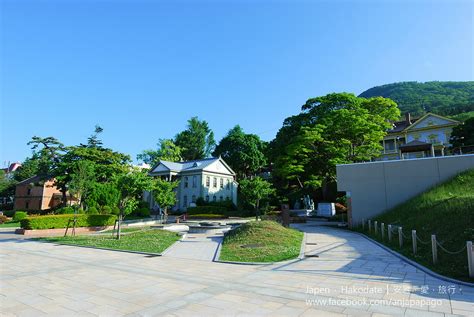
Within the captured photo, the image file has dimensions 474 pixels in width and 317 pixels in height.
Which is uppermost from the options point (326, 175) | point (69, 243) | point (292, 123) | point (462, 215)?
point (292, 123)

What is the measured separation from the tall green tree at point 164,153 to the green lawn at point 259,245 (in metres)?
44.4

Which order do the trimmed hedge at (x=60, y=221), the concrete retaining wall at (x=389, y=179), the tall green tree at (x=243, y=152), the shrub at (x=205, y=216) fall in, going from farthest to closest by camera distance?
1. the tall green tree at (x=243, y=152)
2. the shrub at (x=205, y=216)
3. the trimmed hedge at (x=60, y=221)
4. the concrete retaining wall at (x=389, y=179)

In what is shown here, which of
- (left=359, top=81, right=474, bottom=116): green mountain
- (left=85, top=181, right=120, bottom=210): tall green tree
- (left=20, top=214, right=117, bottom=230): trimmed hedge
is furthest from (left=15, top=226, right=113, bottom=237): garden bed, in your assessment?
(left=359, top=81, right=474, bottom=116): green mountain

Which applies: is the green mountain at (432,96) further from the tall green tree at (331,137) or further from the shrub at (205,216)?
the shrub at (205,216)

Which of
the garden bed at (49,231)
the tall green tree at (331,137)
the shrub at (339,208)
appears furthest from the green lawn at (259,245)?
the shrub at (339,208)

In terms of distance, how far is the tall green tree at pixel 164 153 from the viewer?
58.5m

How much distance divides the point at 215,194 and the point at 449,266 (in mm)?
40735

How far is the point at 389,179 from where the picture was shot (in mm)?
20594

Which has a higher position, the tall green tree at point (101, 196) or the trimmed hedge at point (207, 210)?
the tall green tree at point (101, 196)

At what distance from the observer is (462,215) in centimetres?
1118

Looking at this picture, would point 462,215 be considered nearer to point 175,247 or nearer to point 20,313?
point 175,247

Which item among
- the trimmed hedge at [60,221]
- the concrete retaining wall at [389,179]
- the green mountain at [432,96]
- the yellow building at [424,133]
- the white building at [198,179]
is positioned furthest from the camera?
the green mountain at [432,96]

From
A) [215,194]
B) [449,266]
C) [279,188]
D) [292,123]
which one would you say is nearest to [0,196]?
[215,194]

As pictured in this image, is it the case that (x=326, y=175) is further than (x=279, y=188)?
No
